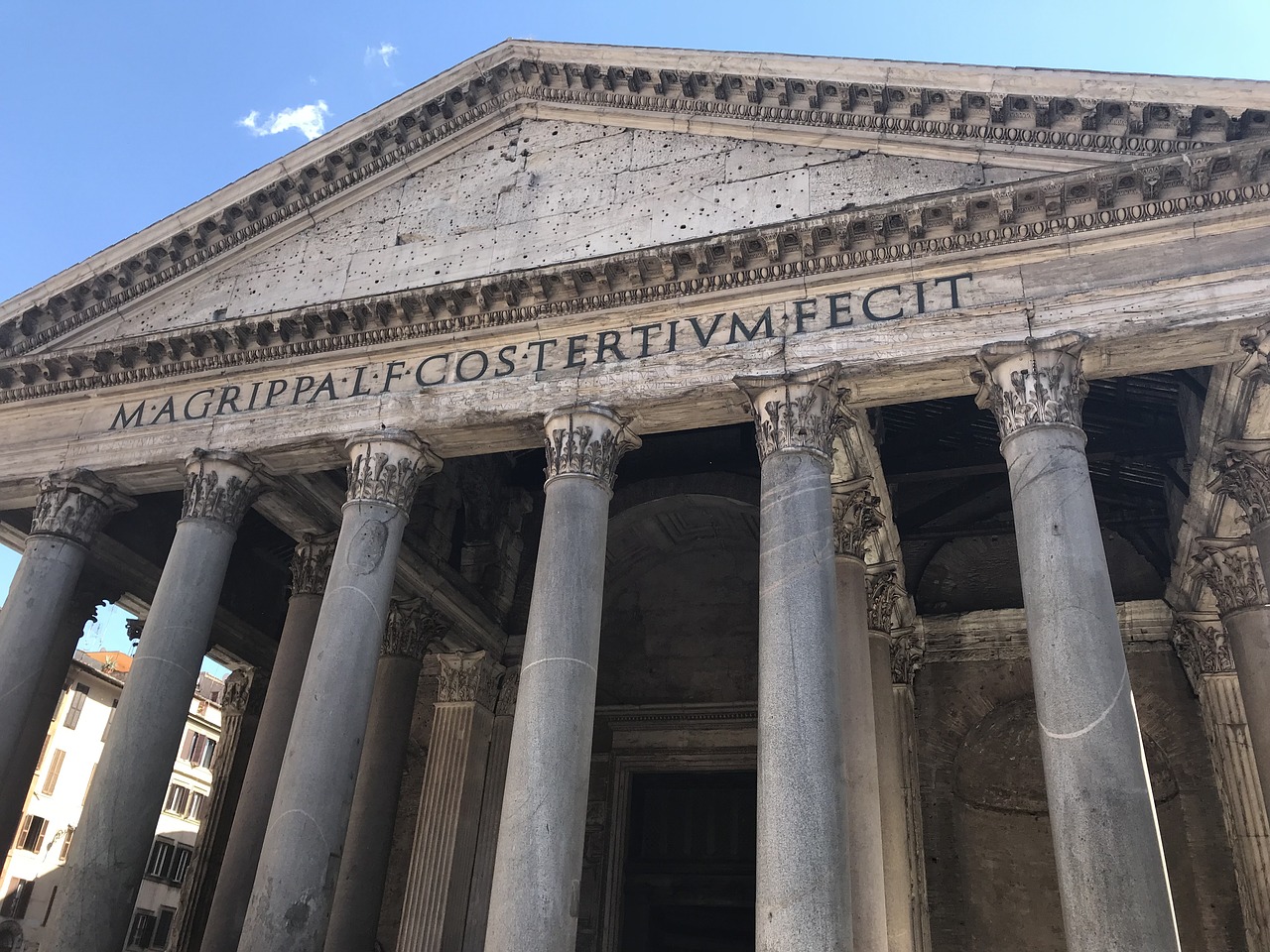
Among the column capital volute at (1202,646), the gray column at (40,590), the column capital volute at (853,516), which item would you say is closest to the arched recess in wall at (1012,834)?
the column capital volute at (1202,646)

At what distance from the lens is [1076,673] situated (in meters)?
6.65

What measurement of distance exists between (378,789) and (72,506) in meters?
4.49

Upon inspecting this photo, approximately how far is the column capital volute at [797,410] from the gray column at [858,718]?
1.65 metres

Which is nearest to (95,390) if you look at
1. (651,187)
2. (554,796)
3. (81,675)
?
(651,187)

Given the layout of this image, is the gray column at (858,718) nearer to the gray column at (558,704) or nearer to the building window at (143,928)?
the gray column at (558,704)

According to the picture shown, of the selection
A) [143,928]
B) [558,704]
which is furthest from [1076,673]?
[143,928]

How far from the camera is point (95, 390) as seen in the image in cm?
1143

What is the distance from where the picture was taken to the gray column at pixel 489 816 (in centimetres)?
1228

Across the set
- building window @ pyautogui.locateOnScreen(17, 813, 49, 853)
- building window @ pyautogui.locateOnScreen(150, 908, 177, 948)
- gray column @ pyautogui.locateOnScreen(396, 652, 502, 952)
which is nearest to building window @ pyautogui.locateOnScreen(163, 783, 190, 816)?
building window @ pyautogui.locateOnScreen(150, 908, 177, 948)

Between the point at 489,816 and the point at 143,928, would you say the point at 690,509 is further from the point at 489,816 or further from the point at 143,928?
the point at 143,928

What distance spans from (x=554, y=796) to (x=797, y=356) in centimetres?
408

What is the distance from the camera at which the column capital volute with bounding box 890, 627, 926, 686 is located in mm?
12578

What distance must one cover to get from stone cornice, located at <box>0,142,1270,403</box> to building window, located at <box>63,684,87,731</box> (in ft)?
67.3

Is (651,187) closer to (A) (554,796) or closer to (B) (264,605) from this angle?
(A) (554,796)
